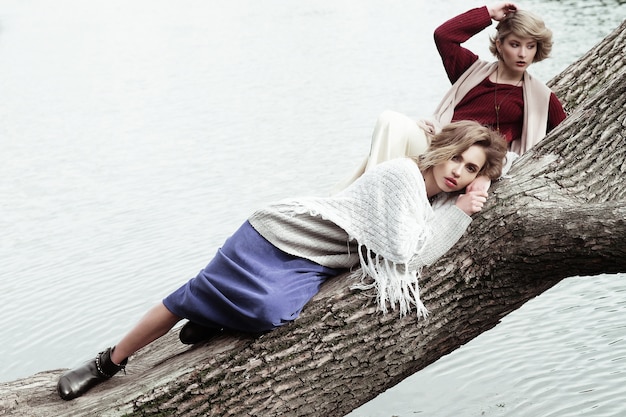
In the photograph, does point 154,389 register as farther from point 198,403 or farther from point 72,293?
point 72,293

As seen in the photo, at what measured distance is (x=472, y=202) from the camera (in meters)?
2.74

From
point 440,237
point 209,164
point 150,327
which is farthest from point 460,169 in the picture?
point 209,164

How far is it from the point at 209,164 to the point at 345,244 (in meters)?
6.13

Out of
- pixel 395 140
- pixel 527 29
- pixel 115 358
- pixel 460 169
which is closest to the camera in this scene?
pixel 460 169

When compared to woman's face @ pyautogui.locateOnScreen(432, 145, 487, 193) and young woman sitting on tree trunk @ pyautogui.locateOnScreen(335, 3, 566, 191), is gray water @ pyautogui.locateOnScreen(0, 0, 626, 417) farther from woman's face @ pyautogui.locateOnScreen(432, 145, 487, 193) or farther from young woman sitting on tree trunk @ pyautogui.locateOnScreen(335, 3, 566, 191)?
woman's face @ pyautogui.locateOnScreen(432, 145, 487, 193)

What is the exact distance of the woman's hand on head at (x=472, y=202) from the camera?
2734 mm

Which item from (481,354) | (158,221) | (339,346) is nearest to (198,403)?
(339,346)

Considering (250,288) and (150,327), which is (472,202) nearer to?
(250,288)

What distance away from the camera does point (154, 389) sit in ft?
8.96

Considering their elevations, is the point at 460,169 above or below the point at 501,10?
below

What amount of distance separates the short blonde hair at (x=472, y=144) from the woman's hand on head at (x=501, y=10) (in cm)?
85

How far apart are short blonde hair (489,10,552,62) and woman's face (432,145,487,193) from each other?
799 mm

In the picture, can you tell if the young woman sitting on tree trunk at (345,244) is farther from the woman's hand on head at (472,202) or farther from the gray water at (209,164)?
the gray water at (209,164)

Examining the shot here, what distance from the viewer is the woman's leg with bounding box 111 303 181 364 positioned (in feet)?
9.56
